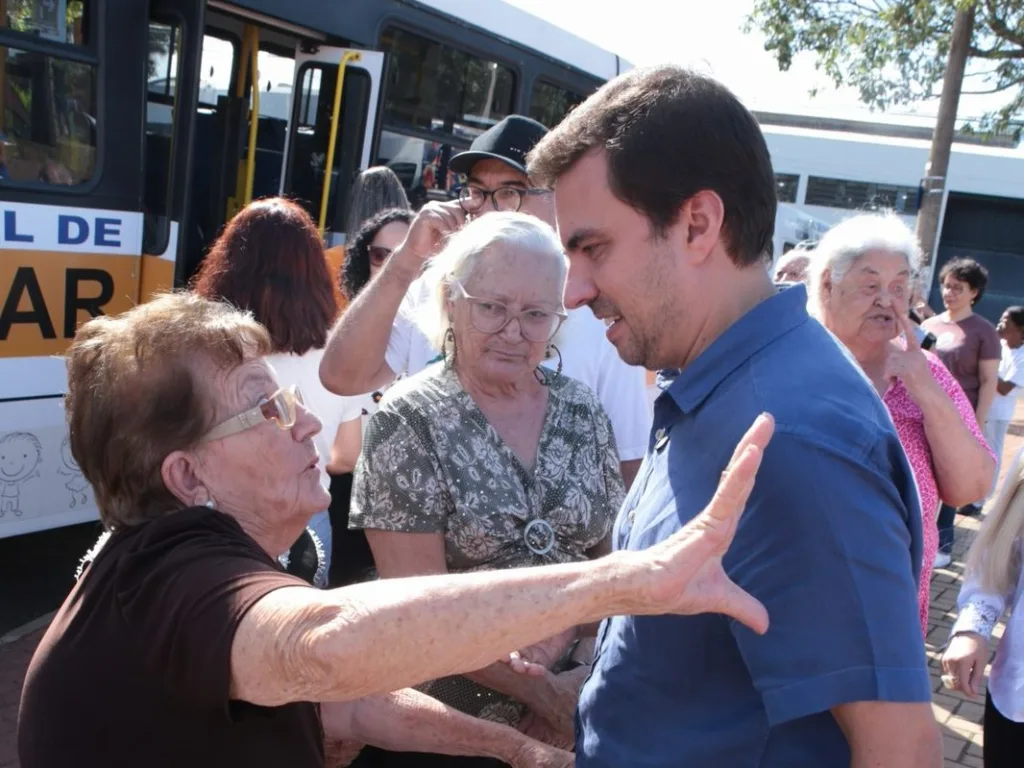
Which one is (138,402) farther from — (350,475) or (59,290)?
(59,290)

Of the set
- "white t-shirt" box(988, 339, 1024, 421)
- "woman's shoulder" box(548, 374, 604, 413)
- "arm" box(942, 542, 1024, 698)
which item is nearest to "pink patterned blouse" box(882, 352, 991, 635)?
"arm" box(942, 542, 1024, 698)

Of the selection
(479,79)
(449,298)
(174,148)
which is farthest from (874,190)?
(449,298)

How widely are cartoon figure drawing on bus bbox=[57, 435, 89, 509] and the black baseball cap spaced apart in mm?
2446

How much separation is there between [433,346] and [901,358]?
1.52m

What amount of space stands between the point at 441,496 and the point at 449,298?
58 centimetres

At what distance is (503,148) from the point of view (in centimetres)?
348

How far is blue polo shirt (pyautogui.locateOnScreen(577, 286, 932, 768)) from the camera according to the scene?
1.19m

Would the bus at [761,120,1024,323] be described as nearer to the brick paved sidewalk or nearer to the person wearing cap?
the brick paved sidewalk

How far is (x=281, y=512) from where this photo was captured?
1.76 m

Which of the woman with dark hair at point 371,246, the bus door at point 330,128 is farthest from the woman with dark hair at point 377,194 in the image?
the bus door at point 330,128

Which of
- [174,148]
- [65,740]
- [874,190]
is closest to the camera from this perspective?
[65,740]

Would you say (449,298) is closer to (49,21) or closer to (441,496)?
(441,496)

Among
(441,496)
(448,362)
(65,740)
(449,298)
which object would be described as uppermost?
(449,298)

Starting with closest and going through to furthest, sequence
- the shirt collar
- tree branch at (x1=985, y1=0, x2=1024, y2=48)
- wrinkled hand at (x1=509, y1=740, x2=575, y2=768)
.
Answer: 1. the shirt collar
2. wrinkled hand at (x1=509, y1=740, x2=575, y2=768)
3. tree branch at (x1=985, y1=0, x2=1024, y2=48)
